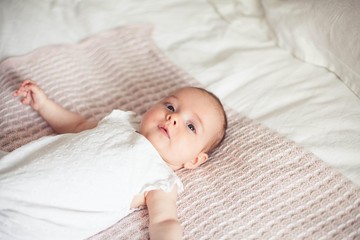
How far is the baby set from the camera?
2.77ft

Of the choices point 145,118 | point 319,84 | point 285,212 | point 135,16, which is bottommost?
point 285,212

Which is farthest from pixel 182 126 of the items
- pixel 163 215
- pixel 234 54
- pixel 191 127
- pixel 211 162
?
pixel 234 54

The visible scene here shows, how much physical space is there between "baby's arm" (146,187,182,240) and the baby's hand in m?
0.42

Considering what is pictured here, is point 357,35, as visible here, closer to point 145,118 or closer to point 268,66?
point 268,66

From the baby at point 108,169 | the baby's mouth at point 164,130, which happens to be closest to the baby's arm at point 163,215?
the baby at point 108,169

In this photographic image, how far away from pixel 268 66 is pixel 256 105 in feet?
0.68

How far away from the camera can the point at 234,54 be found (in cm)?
142

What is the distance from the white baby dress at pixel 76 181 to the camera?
83 centimetres

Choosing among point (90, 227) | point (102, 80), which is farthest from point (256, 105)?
point (90, 227)

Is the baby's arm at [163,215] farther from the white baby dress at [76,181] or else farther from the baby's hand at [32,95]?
the baby's hand at [32,95]

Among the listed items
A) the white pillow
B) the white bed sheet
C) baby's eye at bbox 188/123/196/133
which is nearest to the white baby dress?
baby's eye at bbox 188/123/196/133

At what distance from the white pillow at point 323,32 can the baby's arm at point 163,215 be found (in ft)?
2.19

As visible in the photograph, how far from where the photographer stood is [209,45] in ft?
4.85

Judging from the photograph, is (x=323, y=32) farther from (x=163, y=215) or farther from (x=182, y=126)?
(x=163, y=215)
